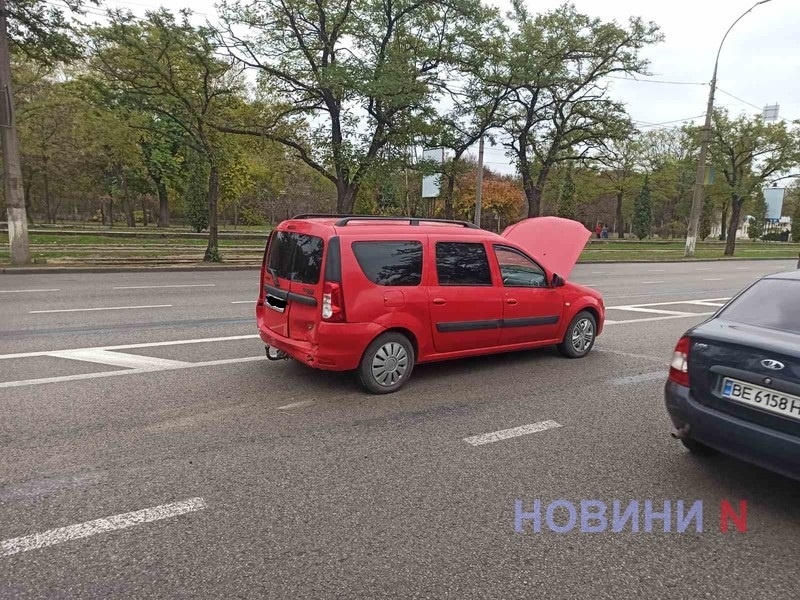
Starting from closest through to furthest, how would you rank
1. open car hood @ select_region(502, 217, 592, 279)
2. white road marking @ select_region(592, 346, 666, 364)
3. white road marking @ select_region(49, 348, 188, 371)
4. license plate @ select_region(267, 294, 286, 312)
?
license plate @ select_region(267, 294, 286, 312)
white road marking @ select_region(49, 348, 188, 371)
white road marking @ select_region(592, 346, 666, 364)
open car hood @ select_region(502, 217, 592, 279)

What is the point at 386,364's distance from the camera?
17.1ft

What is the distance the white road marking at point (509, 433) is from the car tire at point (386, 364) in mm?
1239

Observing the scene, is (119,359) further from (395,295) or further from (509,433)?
(509,433)

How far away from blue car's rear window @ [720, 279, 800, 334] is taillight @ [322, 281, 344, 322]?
3.09 metres

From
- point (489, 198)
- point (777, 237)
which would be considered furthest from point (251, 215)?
point (777, 237)

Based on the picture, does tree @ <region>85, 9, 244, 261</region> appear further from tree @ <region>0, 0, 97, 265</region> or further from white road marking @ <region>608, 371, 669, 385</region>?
white road marking @ <region>608, 371, 669, 385</region>

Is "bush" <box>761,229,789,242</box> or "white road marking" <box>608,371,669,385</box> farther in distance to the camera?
"bush" <box>761,229,789,242</box>

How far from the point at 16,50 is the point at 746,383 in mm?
20682

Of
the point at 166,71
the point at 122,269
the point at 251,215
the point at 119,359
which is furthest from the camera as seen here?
the point at 251,215

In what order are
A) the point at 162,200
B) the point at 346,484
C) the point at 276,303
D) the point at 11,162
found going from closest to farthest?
1. the point at 346,484
2. the point at 276,303
3. the point at 11,162
4. the point at 162,200

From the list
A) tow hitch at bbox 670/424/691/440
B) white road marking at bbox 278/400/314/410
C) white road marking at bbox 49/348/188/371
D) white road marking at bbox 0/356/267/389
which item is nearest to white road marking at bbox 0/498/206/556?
white road marking at bbox 278/400/314/410

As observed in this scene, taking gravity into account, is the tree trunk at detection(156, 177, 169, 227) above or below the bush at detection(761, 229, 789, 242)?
above

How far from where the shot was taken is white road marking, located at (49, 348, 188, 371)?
19.3ft

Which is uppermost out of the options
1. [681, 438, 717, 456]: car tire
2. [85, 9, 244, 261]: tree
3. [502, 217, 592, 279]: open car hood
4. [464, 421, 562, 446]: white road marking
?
[85, 9, 244, 261]: tree
